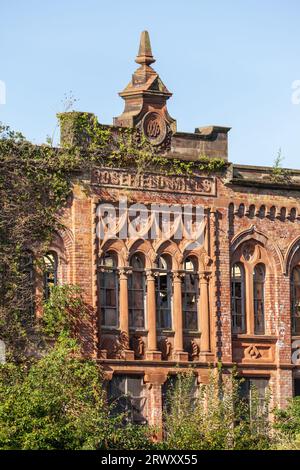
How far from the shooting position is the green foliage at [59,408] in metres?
49.0

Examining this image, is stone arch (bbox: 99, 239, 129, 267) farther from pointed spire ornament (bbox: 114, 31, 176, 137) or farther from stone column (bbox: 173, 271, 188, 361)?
pointed spire ornament (bbox: 114, 31, 176, 137)

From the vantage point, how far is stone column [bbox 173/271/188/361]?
55.9 metres

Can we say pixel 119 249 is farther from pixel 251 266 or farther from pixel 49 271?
pixel 251 266

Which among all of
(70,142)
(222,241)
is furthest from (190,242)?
(70,142)

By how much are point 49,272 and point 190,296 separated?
4.62m

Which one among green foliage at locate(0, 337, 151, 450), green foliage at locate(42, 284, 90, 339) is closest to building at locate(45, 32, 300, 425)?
green foliage at locate(42, 284, 90, 339)

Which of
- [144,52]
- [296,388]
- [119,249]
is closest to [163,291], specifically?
[119,249]

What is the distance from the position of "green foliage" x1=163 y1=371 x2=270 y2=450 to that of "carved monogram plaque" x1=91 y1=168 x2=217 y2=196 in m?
4.99

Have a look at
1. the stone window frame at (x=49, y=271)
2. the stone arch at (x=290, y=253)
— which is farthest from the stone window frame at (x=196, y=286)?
the stone window frame at (x=49, y=271)

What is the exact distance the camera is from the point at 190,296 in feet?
186

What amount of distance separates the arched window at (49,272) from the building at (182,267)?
0.16 feet

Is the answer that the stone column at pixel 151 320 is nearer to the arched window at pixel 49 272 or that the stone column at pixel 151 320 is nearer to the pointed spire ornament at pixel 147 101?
the arched window at pixel 49 272

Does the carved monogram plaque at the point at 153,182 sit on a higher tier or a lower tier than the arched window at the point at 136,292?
higher

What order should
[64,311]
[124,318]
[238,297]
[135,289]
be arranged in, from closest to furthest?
[64,311]
[124,318]
[135,289]
[238,297]
